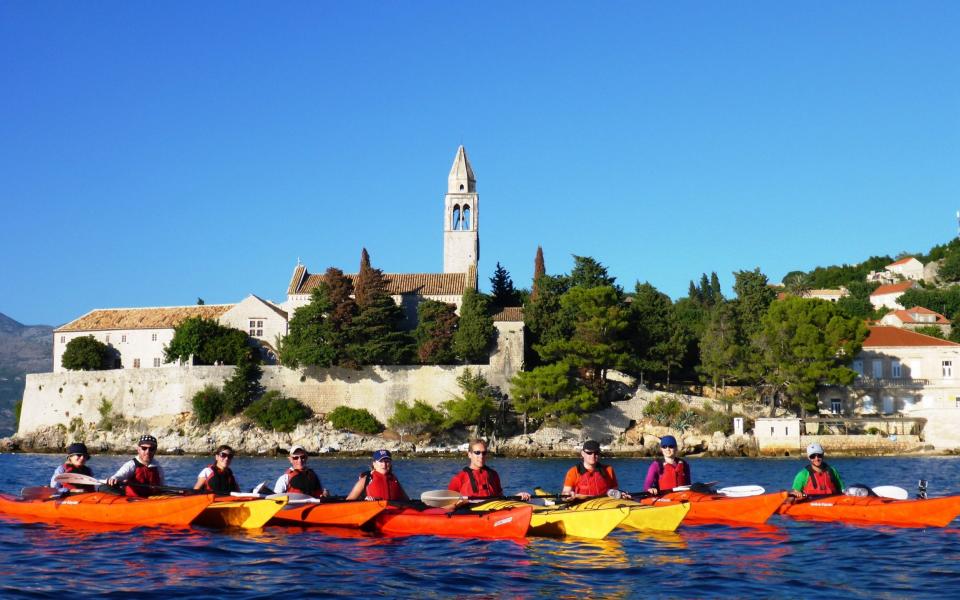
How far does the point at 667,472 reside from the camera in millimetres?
17172

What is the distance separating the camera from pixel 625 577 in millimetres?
12938

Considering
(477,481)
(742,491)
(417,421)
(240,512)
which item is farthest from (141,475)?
(417,421)

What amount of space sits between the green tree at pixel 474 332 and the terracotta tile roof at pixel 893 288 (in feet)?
191

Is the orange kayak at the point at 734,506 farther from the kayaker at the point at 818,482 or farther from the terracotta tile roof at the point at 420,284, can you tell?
the terracotta tile roof at the point at 420,284

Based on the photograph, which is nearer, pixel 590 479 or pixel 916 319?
pixel 590 479

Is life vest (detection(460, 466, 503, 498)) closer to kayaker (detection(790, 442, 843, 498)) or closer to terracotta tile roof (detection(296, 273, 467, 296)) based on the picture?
kayaker (detection(790, 442, 843, 498))

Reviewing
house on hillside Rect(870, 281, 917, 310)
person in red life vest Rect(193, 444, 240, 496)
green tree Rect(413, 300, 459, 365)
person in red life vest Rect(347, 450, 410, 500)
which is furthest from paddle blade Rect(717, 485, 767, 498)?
house on hillside Rect(870, 281, 917, 310)

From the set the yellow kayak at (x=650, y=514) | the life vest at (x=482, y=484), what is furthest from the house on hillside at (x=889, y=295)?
the life vest at (x=482, y=484)

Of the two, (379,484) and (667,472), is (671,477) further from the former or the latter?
(379,484)

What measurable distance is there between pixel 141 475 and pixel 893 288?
94.4m

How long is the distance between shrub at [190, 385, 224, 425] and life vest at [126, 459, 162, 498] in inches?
1468

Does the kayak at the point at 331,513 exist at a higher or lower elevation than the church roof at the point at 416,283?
lower

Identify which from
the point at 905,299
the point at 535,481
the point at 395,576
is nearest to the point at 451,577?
the point at 395,576

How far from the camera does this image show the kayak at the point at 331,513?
15836 millimetres
